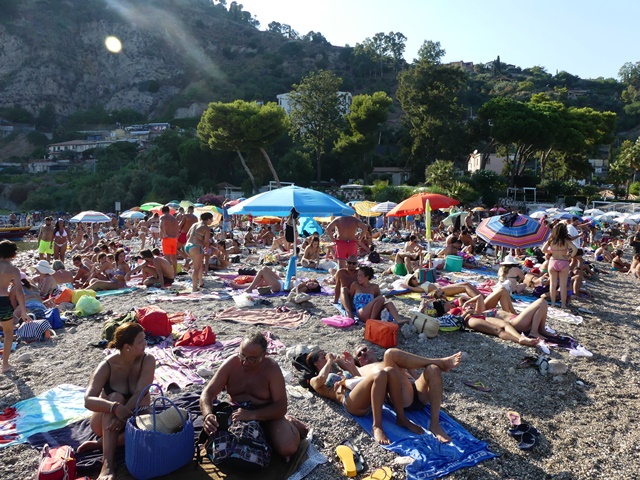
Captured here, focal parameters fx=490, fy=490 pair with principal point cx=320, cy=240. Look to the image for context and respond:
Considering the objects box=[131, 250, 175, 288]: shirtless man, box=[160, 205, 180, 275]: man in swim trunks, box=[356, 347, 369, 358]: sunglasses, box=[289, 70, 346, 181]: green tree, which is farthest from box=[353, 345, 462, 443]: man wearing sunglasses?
box=[289, 70, 346, 181]: green tree

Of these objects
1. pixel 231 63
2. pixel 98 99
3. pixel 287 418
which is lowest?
pixel 287 418

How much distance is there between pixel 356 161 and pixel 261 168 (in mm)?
7488

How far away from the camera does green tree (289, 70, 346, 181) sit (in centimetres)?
3638

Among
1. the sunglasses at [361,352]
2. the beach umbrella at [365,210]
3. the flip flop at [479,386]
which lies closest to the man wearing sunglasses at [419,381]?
the sunglasses at [361,352]

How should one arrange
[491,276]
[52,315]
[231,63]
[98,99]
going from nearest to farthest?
[52,315]
[491,276]
[98,99]
[231,63]

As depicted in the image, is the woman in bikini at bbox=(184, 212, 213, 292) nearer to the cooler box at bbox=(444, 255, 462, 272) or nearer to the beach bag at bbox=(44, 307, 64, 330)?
the beach bag at bbox=(44, 307, 64, 330)

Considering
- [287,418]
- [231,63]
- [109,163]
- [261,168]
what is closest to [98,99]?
[231,63]

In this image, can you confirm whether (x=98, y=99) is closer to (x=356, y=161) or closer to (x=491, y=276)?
(x=356, y=161)

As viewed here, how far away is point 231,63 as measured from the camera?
290ft

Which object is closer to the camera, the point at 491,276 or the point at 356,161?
the point at 491,276

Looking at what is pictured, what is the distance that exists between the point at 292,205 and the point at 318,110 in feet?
99.8

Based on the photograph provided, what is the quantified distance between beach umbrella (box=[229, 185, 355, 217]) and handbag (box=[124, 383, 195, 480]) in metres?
4.97

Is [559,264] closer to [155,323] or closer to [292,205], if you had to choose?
[292,205]

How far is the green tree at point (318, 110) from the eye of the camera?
36.4 meters
